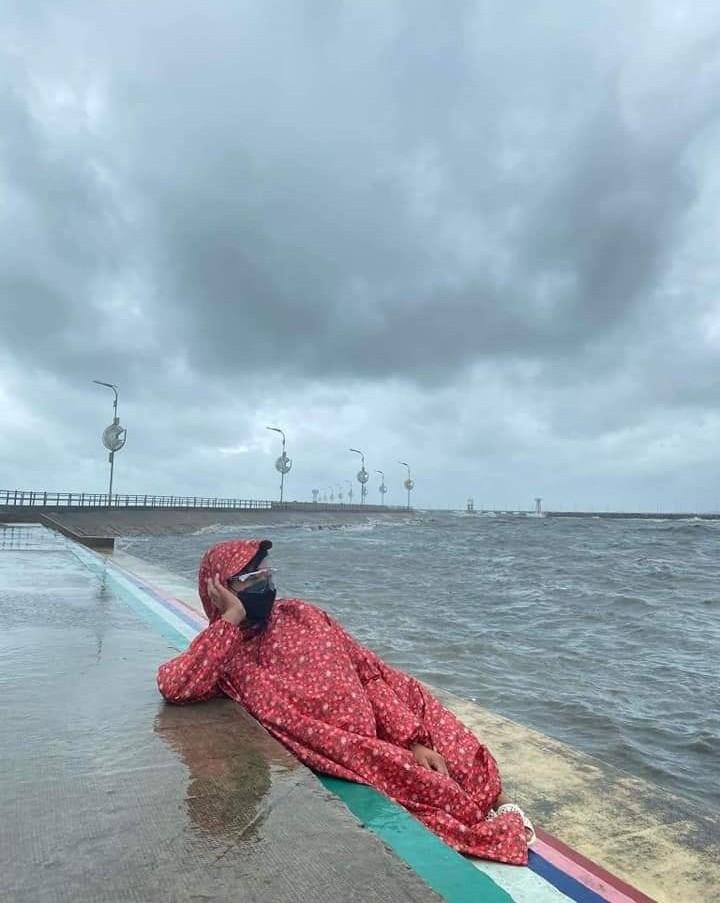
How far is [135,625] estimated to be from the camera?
237 inches

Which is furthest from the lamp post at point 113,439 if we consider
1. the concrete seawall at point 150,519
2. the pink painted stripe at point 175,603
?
the pink painted stripe at point 175,603

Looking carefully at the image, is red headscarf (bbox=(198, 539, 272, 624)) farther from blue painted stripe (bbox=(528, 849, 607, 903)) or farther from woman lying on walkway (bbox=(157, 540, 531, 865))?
blue painted stripe (bbox=(528, 849, 607, 903))

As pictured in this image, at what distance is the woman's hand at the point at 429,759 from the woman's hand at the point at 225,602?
95 centimetres

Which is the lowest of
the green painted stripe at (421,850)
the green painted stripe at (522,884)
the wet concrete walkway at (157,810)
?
the green painted stripe at (522,884)

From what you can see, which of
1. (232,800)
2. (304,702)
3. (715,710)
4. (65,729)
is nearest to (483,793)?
(304,702)

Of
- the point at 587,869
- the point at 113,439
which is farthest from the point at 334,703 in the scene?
the point at 113,439

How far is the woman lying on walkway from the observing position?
2.64m

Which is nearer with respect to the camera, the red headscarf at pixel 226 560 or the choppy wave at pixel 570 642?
the red headscarf at pixel 226 560

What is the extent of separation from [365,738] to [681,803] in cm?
245

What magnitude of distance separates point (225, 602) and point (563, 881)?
68.2 inches

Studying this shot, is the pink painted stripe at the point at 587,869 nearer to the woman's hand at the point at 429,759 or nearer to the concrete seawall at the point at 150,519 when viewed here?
the woman's hand at the point at 429,759

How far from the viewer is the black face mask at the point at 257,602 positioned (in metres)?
3.07

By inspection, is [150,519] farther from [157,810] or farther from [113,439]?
[157,810]

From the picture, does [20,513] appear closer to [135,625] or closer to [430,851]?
[135,625]
